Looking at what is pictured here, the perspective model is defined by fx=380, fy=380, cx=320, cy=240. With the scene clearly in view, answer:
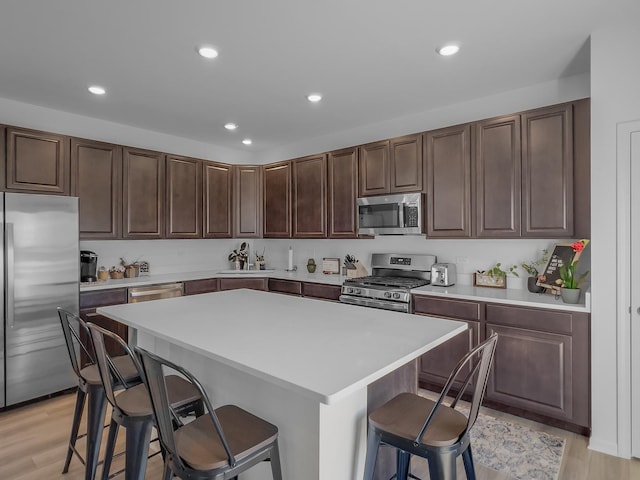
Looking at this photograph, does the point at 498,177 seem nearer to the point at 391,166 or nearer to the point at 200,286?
the point at 391,166

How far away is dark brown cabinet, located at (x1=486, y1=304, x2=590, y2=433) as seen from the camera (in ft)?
8.31

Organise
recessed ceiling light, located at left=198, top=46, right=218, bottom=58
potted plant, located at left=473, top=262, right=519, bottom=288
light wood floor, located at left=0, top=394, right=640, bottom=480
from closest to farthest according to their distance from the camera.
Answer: light wood floor, located at left=0, top=394, right=640, bottom=480, recessed ceiling light, located at left=198, top=46, right=218, bottom=58, potted plant, located at left=473, top=262, right=519, bottom=288

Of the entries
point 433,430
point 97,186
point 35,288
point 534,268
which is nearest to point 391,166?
point 534,268

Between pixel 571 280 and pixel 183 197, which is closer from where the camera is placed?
pixel 571 280

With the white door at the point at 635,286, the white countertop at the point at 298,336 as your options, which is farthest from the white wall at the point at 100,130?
the white door at the point at 635,286

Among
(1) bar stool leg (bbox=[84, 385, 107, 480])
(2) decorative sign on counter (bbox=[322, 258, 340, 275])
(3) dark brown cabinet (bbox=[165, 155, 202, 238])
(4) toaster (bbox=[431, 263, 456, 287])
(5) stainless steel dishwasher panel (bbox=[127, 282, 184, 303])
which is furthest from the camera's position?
(2) decorative sign on counter (bbox=[322, 258, 340, 275])

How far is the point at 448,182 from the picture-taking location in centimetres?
342

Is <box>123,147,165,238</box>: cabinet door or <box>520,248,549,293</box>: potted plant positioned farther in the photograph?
<box>123,147,165,238</box>: cabinet door

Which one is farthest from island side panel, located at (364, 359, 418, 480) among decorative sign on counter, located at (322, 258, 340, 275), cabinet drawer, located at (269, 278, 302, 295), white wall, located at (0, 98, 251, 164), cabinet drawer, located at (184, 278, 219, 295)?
white wall, located at (0, 98, 251, 164)

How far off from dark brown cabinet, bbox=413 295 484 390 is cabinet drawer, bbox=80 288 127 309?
2.78 m

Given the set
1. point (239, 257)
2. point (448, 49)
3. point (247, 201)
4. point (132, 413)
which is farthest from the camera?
point (239, 257)

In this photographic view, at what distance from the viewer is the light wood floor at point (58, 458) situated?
2.17 metres

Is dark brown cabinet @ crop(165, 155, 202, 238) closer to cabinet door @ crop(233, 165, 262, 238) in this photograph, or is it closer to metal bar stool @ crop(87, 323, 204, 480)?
cabinet door @ crop(233, 165, 262, 238)

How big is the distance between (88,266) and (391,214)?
3.04 meters
